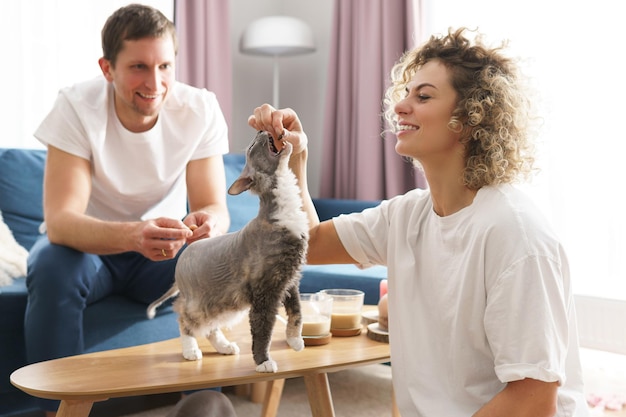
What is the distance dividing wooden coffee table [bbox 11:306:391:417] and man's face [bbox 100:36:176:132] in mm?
764

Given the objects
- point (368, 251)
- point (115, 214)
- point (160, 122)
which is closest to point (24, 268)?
point (115, 214)

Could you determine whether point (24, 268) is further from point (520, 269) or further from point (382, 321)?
point (520, 269)

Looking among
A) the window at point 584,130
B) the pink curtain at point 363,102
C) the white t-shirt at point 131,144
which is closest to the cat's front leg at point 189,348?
the white t-shirt at point 131,144

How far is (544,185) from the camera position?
3.42 m

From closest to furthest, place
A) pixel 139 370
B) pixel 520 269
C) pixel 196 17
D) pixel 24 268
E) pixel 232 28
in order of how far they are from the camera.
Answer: pixel 520 269
pixel 139 370
pixel 24 268
pixel 196 17
pixel 232 28

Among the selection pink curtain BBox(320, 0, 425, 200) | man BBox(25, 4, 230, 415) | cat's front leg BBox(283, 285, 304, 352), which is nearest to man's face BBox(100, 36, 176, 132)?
man BBox(25, 4, 230, 415)

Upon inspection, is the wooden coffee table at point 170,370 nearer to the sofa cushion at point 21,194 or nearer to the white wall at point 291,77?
the sofa cushion at point 21,194

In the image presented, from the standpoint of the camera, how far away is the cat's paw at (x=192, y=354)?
4.56 ft

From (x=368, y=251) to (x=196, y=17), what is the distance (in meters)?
2.90

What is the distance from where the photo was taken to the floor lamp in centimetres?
396

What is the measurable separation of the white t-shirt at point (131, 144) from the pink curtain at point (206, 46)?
6.29ft

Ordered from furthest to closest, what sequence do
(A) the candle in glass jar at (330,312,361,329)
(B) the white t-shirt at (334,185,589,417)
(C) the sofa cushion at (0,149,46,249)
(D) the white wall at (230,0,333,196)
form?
(D) the white wall at (230,0,333,196) < (C) the sofa cushion at (0,149,46,249) < (A) the candle in glass jar at (330,312,361,329) < (B) the white t-shirt at (334,185,589,417)

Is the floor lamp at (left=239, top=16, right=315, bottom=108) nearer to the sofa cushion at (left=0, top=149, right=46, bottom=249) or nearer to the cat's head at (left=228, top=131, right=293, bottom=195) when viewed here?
the sofa cushion at (left=0, top=149, right=46, bottom=249)

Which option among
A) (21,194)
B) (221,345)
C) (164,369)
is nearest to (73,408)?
(164,369)
